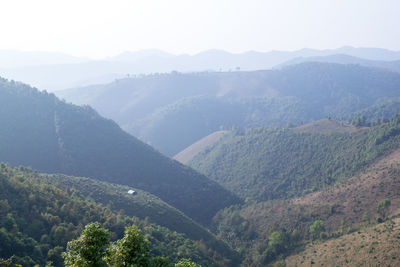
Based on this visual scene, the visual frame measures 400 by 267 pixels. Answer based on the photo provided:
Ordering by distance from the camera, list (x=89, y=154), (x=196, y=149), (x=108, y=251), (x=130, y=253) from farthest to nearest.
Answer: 1. (x=196, y=149)
2. (x=89, y=154)
3. (x=108, y=251)
4. (x=130, y=253)

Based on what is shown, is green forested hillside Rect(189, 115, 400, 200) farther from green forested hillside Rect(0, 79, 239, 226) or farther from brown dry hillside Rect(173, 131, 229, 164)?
green forested hillside Rect(0, 79, 239, 226)

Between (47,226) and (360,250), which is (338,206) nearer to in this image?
(360,250)

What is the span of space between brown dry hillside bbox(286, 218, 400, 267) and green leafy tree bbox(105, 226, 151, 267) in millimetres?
43142

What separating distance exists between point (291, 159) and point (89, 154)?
79904mm

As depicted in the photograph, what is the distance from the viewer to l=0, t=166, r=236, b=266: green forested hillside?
32594 millimetres

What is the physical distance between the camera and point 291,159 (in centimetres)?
12938

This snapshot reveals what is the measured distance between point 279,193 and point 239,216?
3002 cm

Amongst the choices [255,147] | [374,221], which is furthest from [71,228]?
[255,147]

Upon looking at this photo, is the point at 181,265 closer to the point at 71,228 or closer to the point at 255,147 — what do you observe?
the point at 71,228

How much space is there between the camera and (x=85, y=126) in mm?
118312

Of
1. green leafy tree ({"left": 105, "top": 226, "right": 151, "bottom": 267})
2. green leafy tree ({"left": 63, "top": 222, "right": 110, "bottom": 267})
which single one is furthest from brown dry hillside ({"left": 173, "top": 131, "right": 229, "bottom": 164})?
green leafy tree ({"left": 105, "top": 226, "right": 151, "bottom": 267})

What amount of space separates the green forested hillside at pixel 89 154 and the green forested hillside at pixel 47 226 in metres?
41.6

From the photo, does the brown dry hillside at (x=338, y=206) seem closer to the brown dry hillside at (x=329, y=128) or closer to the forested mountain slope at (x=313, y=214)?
the forested mountain slope at (x=313, y=214)

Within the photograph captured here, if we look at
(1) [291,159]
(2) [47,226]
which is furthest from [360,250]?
(1) [291,159]
